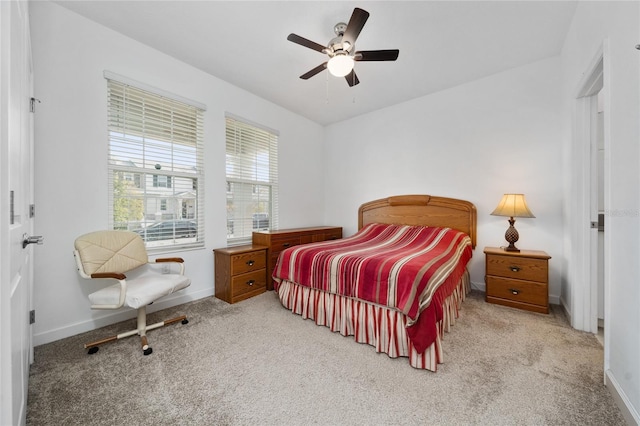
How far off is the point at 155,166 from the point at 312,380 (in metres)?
2.63

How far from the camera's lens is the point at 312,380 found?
5.38 ft

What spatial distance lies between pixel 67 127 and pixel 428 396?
Result: 345cm

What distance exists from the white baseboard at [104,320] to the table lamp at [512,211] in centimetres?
369

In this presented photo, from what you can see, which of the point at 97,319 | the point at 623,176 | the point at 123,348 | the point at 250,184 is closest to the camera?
the point at 623,176

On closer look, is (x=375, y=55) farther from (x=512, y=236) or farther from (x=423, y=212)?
(x=512, y=236)

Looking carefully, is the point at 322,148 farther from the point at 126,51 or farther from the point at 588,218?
the point at 588,218

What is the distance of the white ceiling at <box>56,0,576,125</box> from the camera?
7.06 ft

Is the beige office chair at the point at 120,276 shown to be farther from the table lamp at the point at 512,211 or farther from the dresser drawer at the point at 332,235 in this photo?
the table lamp at the point at 512,211

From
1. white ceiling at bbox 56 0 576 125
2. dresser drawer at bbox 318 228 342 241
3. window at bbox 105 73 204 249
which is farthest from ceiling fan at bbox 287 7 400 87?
dresser drawer at bbox 318 228 342 241

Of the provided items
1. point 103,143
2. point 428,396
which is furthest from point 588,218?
point 103,143

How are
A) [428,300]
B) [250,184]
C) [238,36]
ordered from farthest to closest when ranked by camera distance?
[250,184] < [238,36] < [428,300]

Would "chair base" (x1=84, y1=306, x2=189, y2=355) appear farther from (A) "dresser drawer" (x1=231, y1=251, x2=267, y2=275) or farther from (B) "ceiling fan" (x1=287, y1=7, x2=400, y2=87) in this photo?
(B) "ceiling fan" (x1=287, y1=7, x2=400, y2=87)

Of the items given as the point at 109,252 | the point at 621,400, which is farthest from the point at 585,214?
the point at 109,252

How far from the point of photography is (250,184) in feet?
12.5
